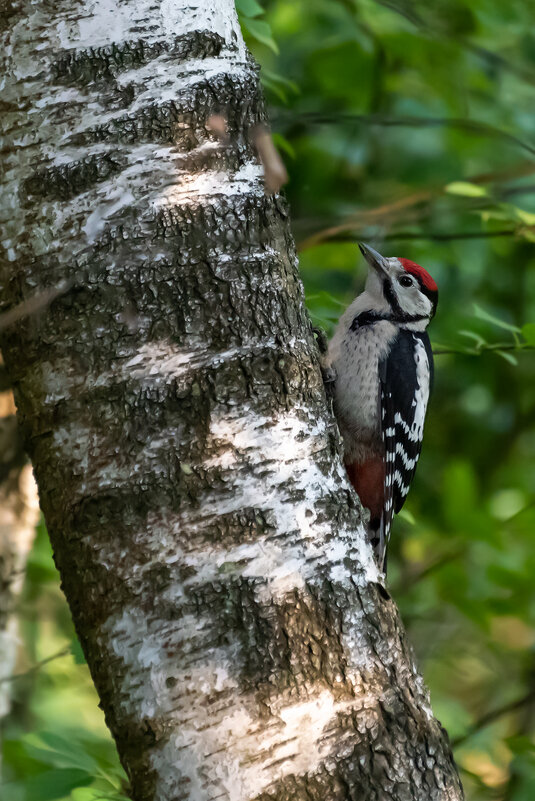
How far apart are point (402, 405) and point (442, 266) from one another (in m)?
1.21

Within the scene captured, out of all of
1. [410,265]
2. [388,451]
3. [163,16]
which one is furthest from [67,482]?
[410,265]

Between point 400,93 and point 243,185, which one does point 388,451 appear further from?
point 400,93

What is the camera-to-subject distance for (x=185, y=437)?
1.42m

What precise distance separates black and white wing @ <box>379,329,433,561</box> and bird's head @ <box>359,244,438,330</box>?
178 millimetres

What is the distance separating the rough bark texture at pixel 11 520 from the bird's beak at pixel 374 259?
54.9 inches

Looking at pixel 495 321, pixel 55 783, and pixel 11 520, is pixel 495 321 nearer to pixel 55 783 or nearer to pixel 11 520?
pixel 55 783

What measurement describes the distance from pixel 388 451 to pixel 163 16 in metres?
1.93

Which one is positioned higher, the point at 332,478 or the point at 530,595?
the point at 332,478

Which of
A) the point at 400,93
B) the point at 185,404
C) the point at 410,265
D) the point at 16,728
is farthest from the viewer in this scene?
the point at 400,93

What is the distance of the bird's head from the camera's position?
3.43 meters

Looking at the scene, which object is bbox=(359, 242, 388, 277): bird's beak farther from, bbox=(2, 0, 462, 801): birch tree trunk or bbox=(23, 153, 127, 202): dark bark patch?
bbox=(23, 153, 127, 202): dark bark patch

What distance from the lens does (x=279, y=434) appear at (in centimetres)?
148

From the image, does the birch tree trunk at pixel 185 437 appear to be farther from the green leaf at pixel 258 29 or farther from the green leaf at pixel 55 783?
the green leaf at pixel 258 29

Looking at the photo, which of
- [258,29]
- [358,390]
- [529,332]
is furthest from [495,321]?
[258,29]
